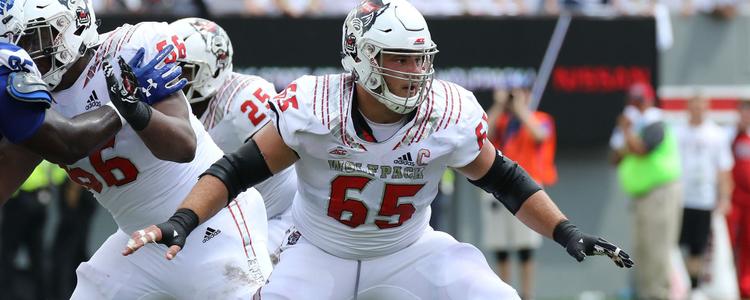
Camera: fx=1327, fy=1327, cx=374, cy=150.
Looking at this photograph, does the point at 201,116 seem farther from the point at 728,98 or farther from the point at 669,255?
the point at 728,98

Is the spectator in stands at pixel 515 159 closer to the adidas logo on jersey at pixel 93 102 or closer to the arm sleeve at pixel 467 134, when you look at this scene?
the arm sleeve at pixel 467 134

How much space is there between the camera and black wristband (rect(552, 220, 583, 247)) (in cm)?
516

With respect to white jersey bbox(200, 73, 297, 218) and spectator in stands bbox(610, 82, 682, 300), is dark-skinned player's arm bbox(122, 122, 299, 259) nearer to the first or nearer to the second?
white jersey bbox(200, 73, 297, 218)

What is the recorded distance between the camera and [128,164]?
5.35m

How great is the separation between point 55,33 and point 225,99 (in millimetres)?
1366

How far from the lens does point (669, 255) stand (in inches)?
417

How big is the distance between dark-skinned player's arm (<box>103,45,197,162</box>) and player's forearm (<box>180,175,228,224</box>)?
0.16 meters

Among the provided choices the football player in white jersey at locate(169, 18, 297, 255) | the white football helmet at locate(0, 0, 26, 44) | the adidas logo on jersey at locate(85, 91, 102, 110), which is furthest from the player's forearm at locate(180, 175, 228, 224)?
the football player in white jersey at locate(169, 18, 297, 255)

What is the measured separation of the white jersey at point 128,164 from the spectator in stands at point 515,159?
201 inches

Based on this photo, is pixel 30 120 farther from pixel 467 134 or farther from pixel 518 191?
pixel 518 191

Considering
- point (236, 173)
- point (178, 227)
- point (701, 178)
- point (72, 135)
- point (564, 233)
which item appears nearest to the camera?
point (178, 227)

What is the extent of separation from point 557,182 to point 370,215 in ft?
22.3

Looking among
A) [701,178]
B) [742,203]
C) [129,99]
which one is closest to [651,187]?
[701,178]

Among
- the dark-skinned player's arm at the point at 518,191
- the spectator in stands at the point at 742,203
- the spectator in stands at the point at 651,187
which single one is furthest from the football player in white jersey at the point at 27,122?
the spectator in stands at the point at 742,203
